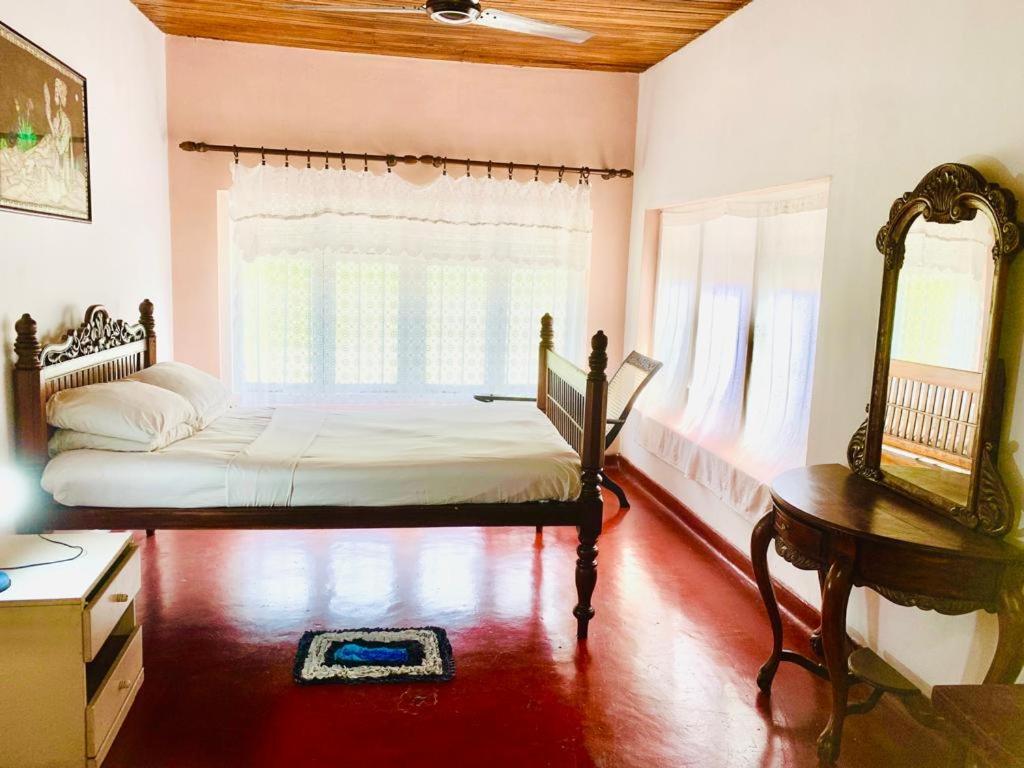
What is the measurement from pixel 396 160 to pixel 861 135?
9.27ft

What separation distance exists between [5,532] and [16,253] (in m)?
0.99

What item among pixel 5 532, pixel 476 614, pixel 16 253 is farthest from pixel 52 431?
pixel 476 614

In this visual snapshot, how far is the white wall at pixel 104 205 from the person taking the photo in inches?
107

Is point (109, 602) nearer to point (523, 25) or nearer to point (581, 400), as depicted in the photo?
point (581, 400)

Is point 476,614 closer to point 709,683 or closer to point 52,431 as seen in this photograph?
point 709,683

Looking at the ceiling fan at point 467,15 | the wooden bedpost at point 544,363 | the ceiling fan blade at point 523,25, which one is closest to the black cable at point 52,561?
the ceiling fan at point 467,15

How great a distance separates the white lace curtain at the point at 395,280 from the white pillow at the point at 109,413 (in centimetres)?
186

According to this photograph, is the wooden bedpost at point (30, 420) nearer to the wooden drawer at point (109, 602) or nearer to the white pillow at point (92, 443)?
the white pillow at point (92, 443)

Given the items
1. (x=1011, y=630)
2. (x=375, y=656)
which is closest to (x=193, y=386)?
(x=375, y=656)

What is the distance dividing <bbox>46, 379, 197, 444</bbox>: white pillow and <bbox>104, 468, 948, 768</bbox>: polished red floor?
31.1 inches

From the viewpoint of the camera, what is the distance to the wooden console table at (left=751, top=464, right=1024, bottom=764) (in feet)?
6.29

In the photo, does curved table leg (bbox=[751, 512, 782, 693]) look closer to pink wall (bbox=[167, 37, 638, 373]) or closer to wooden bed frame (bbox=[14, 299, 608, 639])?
wooden bed frame (bbox=[14, 299, 608, 639])

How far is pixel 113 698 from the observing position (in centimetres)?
219

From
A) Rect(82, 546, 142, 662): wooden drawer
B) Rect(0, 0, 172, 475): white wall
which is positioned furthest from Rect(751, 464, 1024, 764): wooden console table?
Rect(0, 0, 172, 475): white wall
